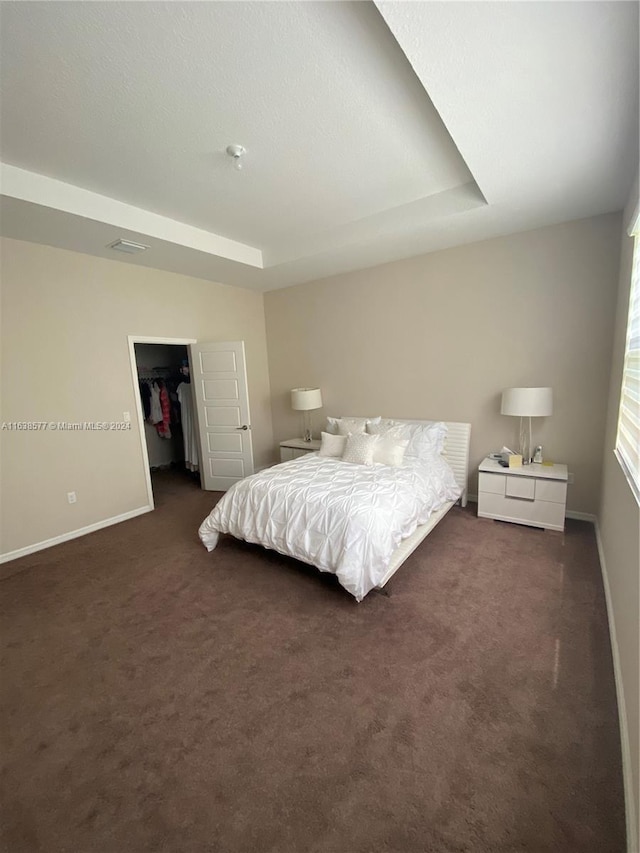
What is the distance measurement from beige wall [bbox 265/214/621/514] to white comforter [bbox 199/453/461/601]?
108 centimetres

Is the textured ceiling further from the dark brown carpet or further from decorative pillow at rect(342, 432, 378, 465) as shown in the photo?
the dark brown carpet

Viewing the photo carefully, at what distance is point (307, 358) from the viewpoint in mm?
4953

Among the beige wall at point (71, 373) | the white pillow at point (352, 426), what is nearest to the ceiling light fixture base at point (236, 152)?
the beige wall at point (71, 373)

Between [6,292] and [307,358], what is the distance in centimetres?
320

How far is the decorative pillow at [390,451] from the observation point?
319 cm

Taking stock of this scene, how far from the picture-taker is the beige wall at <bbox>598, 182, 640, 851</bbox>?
1.23 meters

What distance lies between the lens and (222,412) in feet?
14.9

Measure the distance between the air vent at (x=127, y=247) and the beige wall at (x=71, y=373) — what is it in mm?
372

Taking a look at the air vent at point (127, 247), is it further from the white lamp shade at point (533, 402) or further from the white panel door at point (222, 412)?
the white lamp shade at point (533, 402)

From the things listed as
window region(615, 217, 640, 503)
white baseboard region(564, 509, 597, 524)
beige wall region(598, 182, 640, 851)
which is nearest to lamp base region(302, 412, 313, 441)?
white baseboard region(564, 509, 597, 524)

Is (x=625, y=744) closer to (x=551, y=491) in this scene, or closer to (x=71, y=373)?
(x=551, y=491)

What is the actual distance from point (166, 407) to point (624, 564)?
17.1ft

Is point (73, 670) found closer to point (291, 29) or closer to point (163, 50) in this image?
point (163, 50)

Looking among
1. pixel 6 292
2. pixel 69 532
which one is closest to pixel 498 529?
pixel 69 532
